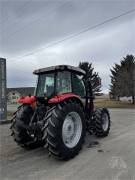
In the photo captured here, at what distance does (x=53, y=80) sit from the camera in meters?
5.44

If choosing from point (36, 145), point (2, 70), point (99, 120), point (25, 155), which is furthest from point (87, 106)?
point (2, 70)

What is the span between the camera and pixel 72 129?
511cm

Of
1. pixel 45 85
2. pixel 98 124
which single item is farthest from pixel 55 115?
pixel 98 124

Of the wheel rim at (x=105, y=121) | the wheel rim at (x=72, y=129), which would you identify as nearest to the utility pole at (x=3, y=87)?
the wheel rim at (x=105, y=121)

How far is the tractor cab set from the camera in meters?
5.31

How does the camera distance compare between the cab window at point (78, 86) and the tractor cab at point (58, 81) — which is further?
the cab window at point (78, 86)

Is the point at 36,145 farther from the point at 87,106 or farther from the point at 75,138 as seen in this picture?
the point at 87,106

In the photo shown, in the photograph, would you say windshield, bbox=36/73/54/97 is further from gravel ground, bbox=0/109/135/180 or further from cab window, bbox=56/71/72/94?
gravel ground, bbox=0/109/135/180

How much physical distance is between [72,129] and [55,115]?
2.77 ft

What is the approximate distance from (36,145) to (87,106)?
1847 mm

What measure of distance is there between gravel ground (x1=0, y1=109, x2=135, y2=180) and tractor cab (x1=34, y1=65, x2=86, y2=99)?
1.47 metres

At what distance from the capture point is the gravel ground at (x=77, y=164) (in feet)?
12.2

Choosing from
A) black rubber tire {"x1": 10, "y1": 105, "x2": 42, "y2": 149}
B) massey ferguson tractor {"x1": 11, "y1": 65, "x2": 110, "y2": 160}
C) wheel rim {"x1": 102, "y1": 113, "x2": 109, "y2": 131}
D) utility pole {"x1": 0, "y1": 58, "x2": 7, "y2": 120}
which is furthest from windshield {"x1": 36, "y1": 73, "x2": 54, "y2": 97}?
utility pole {"x1": 0, "y1": 58, "x2": 7, "y2": 120}

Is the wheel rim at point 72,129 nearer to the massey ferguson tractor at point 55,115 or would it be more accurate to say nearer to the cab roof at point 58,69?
the massey ferguson tractor at point 55,115
